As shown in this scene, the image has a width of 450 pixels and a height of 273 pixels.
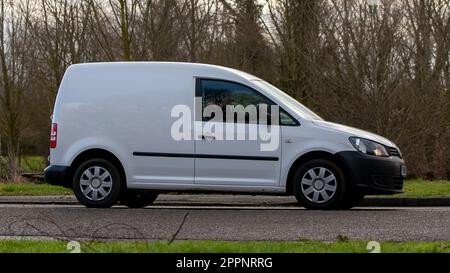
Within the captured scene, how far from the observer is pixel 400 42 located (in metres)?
21.3

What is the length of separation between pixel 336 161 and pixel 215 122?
169cm

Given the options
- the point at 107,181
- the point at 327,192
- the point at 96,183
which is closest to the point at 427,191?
the point at 327,192

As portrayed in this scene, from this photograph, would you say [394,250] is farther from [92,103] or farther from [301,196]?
[92,103]

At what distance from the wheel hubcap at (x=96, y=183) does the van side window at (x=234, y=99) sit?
157 cm

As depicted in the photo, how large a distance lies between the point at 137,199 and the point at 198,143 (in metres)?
1.89

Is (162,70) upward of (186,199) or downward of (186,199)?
upward

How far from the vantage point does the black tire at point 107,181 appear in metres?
10.7

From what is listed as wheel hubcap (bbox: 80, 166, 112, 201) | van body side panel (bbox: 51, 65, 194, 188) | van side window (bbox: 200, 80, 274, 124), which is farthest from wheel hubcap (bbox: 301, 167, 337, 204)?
wheel hubcap (bbox: 80, 166, 112, 201)

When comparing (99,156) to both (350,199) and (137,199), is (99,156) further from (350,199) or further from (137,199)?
(350,199)

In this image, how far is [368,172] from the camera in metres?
10.1

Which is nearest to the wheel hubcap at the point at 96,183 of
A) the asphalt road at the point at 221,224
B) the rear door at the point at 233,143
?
the asphalt road at the point at 221,224

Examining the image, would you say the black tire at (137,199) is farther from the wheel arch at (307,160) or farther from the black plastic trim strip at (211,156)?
the wheel arch at (307,160)

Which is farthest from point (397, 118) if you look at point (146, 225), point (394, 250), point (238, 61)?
point (394, 250)
